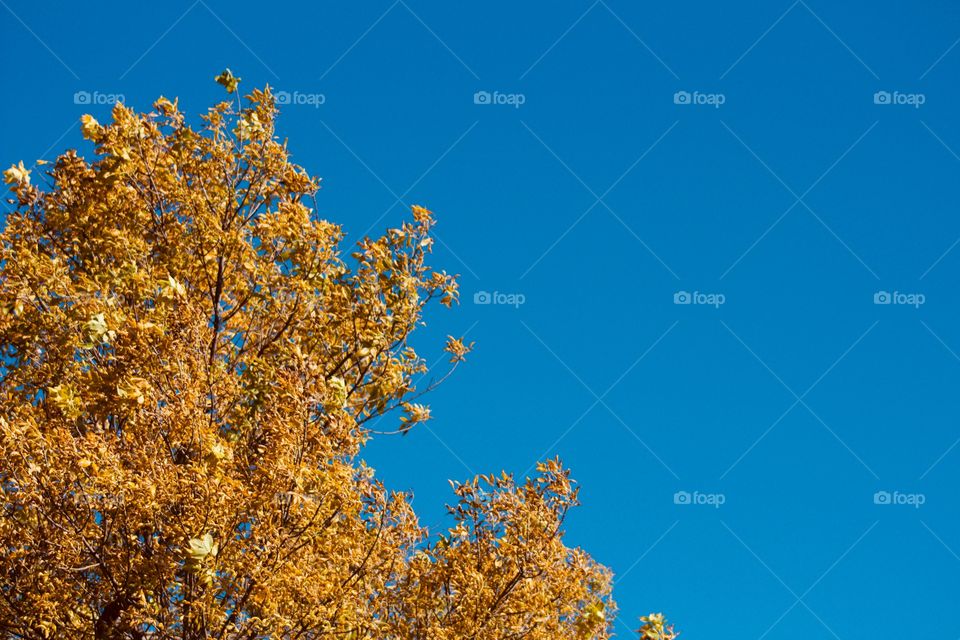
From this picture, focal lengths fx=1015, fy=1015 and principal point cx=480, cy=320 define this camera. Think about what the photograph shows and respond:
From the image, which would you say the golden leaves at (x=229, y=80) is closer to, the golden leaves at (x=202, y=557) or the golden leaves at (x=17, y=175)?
the golden leaves at (x=17, y=175)

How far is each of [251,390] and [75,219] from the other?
2.44m

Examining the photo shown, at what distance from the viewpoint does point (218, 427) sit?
25.7ft

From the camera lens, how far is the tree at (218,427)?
6.55 meters

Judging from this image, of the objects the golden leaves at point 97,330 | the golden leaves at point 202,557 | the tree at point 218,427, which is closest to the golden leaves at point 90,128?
the tree at point 218,427

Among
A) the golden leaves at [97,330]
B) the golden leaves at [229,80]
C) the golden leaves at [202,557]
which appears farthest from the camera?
the golden leaves at [229,80]

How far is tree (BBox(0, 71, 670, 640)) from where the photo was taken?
21.5 feet

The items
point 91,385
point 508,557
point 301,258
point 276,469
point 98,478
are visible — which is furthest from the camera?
point 301,258

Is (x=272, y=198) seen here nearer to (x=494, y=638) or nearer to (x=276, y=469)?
(x=276, y=469)

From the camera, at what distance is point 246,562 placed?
21.2ft

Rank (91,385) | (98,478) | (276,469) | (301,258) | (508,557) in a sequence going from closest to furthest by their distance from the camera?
(98,478) → (276,469) → (91,385) → (508,557) → (301,258)

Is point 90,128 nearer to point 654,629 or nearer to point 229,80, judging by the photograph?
point 229,80

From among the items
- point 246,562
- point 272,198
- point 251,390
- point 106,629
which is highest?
point 272,198

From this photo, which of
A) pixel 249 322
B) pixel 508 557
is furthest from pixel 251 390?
pixel 508 557

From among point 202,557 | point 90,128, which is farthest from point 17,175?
point 202,557
